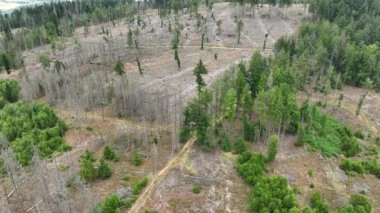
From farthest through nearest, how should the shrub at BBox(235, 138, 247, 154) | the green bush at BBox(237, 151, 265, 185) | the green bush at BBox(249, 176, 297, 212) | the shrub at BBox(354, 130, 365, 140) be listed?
the shrub at BBox(354, 130, 365, 140) → the shrub at BBox(235, 138, 247, 154) → the green bush at BBox(237, 151, 265, 185) → the green bush at BBox(249, 176, 297, 212)

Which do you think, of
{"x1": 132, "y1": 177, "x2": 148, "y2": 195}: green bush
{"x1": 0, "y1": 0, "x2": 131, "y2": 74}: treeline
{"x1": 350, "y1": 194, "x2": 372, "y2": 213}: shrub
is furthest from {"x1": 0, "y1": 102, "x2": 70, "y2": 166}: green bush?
{"x1": 350, "y1": 194, "x2": 372, "y2": 213}: shrub

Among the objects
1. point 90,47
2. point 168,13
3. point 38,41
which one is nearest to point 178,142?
point 90,47

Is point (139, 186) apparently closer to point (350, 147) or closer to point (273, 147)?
point (273, 147)

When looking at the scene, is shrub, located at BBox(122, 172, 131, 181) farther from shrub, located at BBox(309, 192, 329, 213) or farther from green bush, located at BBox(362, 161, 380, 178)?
green bush, located at BBox(362, 161, 380, 178)

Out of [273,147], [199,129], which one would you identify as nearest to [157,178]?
[199,129]

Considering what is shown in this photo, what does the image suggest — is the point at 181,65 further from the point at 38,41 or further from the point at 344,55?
the point at 38,41

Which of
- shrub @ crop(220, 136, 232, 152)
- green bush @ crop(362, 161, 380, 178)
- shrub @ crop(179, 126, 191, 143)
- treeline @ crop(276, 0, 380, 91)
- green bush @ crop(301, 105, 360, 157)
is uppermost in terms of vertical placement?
treeline @ crop(276, 0, 380, 91)

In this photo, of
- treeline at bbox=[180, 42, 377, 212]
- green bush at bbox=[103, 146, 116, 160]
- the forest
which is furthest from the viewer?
green bush at bbox=[103, 146, 116, 160]
